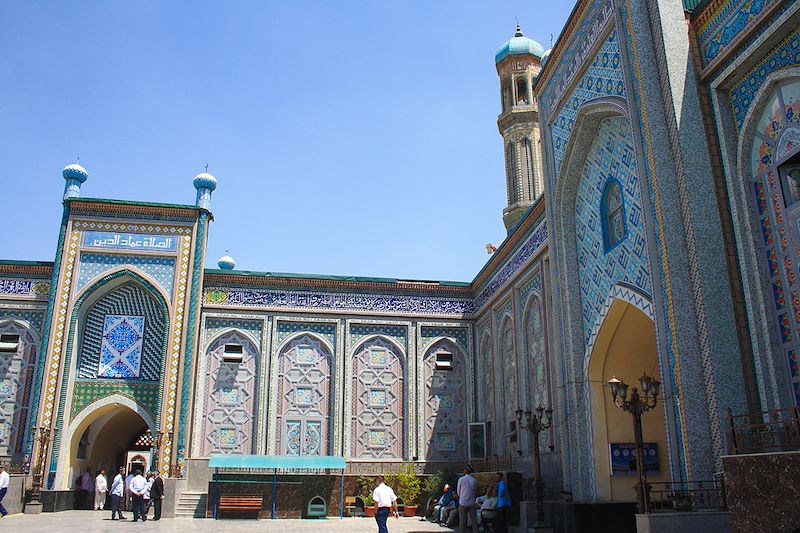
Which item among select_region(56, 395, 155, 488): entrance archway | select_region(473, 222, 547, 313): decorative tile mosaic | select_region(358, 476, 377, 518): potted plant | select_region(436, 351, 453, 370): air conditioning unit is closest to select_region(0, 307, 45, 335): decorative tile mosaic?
select_region(56, 395, 155, 488): entrance archway

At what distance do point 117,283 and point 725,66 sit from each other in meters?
14.0

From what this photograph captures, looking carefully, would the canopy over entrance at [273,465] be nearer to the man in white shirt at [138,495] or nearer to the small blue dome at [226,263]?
the man in white shirt at [138,495]

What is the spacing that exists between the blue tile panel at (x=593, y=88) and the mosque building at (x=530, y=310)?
0.15ft

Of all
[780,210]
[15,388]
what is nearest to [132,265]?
[15,388]

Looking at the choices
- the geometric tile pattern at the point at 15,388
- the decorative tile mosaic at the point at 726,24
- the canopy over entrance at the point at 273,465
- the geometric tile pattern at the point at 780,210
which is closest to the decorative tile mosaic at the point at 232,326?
the canopy over entrance at the point at 273,465

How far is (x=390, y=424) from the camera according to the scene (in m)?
17.9

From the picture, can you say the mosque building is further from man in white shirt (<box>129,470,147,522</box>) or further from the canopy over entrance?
man in white shirt (<box>129,470,147,522</box>)

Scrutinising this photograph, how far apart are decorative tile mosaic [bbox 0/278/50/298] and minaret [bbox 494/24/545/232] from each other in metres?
12.3

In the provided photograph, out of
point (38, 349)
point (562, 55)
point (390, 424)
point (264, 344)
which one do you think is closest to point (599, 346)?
point (562, 55)

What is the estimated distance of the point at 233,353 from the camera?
58.3ft

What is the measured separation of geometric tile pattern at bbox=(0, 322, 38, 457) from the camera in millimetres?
16500

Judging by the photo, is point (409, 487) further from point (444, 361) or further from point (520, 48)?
point (520, 48)

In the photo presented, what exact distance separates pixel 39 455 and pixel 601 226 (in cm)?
1249

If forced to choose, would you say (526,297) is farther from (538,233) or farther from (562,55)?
(562,55)
